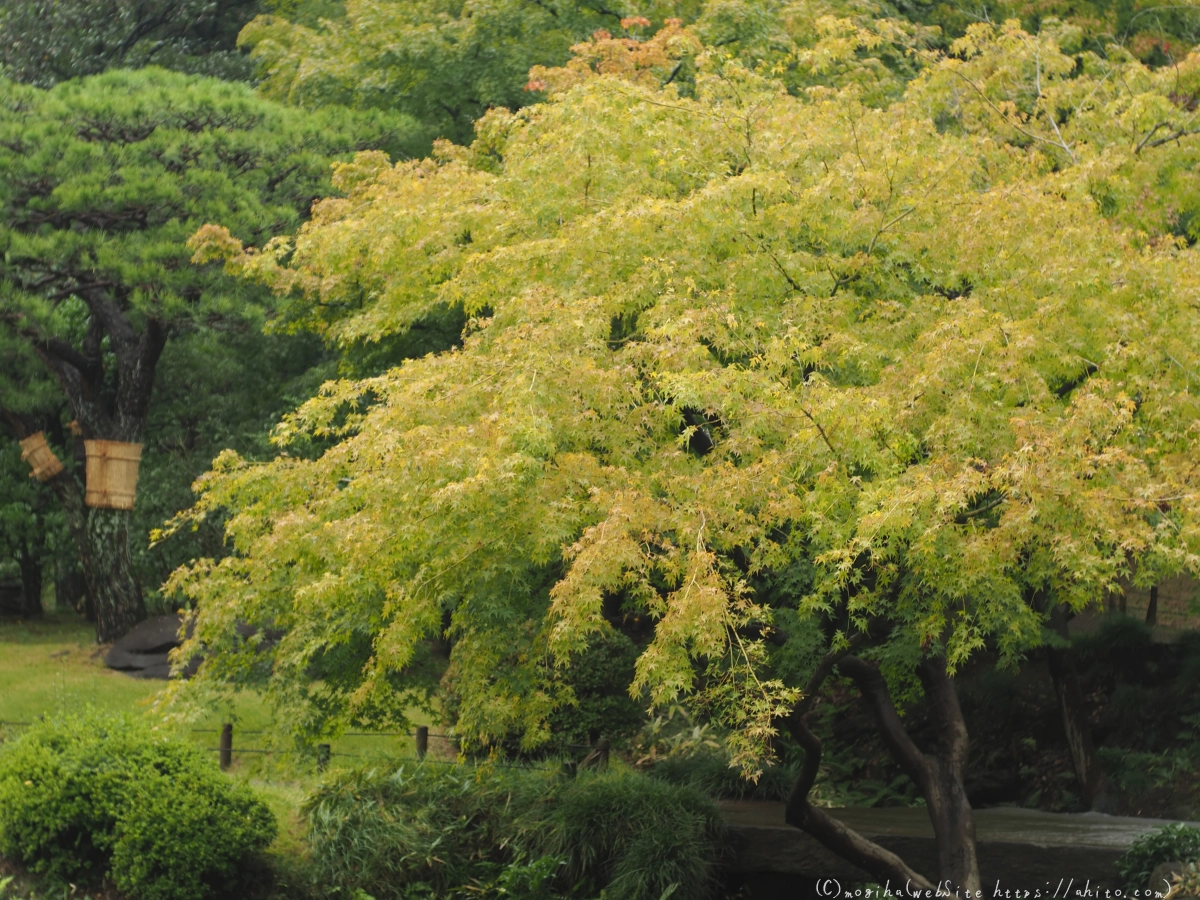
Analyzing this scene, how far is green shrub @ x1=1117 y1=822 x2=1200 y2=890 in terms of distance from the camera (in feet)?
29.6

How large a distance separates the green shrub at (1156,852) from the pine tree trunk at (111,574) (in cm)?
1573

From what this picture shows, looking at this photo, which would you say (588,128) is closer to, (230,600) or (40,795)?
(230,600)

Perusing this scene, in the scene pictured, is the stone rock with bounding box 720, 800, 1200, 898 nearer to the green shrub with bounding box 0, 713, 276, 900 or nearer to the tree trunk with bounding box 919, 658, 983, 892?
the tree trunk with bounding box 919, 658, 983, 892

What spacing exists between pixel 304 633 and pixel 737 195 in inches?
191

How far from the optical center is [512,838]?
11023 millimetres

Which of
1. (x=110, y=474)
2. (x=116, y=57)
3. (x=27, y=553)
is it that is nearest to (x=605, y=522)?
(x=110, y=474)

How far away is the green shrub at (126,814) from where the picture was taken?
9.91 metres

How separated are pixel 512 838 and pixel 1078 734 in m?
6.60

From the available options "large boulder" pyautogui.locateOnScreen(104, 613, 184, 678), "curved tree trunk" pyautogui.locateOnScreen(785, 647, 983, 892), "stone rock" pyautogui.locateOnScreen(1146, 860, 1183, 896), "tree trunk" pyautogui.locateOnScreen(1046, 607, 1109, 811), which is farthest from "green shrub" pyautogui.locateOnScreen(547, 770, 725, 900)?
"large boulder" pyautogui.locateOnScreen(104, 613, 184, 678)

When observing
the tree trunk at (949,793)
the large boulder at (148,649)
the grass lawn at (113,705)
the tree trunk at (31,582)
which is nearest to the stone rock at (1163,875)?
the tree trunk at (949,793)

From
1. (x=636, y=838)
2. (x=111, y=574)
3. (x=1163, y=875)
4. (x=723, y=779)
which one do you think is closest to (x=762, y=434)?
(x=636, y=838)

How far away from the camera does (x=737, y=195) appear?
958cm

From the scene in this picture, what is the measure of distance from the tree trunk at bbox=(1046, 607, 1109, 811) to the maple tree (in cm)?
231

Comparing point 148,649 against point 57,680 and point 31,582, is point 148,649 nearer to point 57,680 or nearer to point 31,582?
point 57,680
